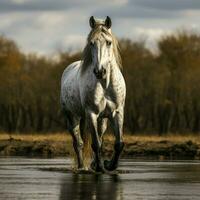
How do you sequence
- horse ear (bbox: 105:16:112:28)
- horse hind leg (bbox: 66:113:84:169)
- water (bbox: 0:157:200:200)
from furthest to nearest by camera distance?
horse hind leg (bbox: 66:113:84:169) → horse ear (bbox: 105:16:112:28) → water (bbox: 0:157:200:200)

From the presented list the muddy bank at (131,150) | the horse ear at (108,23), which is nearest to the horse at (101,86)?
the horse ear at (108,23)

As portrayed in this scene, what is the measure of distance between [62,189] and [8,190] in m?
0.86

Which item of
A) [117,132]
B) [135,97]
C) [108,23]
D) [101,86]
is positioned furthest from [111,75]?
[135,97]

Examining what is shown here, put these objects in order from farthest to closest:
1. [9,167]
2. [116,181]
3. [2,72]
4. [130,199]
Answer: [2,72] < [9,167] < [116,181] < [130,199]

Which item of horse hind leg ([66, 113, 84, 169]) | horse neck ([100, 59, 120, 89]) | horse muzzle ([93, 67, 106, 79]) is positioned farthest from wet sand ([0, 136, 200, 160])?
horse muzzle ([93, 67, 106, 79])

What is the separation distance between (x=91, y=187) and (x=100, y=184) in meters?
0.74

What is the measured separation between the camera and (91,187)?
15352mm

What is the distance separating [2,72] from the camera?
88312 millimetres

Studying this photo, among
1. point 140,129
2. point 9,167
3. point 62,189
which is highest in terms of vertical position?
point 62,189

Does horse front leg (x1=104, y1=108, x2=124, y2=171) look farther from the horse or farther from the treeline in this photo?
the treeline

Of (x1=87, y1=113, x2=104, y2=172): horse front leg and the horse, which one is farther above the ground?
the horse

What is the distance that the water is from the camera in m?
13.8

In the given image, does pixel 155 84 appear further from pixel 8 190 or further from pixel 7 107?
pixel 8 190

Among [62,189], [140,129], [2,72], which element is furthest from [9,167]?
[2,72]
